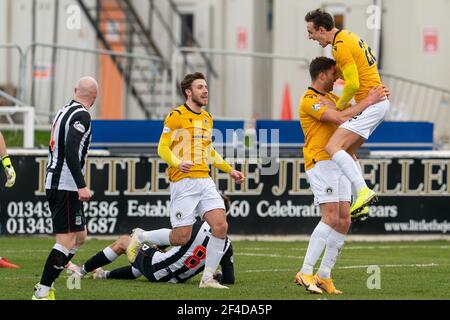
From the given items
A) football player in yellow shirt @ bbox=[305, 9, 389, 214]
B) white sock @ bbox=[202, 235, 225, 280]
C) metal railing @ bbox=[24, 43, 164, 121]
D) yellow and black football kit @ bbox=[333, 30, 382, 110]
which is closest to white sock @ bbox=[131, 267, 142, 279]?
white sock @ bbox=[202, 235, 225, 280]

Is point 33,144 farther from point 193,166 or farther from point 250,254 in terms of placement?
point 193,166

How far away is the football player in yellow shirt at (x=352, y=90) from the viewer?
12961 mm

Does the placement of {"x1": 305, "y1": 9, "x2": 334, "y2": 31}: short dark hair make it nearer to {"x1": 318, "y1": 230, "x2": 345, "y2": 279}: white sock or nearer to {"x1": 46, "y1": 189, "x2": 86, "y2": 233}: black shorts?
{"x1": 318, "y1": 230, "x2": 345, "y2": 279}: white sock

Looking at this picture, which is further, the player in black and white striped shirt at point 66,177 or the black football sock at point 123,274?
the black football sock at point 123,274

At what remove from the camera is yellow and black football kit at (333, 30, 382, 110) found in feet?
42.4

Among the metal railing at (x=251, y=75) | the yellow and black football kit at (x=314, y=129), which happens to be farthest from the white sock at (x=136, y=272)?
the metal railing at (x=251, y=75)

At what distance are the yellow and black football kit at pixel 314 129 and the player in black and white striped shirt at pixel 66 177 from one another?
2.06 m

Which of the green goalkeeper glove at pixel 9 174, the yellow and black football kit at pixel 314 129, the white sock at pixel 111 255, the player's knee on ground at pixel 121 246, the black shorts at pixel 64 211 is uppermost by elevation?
the yellow and black football kit at pixel 314 129

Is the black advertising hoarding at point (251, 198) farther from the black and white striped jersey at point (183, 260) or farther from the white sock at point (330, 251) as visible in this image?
the white sock at point (330, 251)

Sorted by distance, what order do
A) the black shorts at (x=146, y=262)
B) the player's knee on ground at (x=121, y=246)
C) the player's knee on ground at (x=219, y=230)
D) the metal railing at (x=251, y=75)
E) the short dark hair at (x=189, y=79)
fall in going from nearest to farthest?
the player's knee on ground at (x=219, y=230) → the short dark hair at (x=189, y=79) → the black shorts at (x=146, y=262) → the player's knee on ground at (x=121, y=246) → the metal railing at (x=251, y=75)

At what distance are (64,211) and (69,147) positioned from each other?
1.88ft
